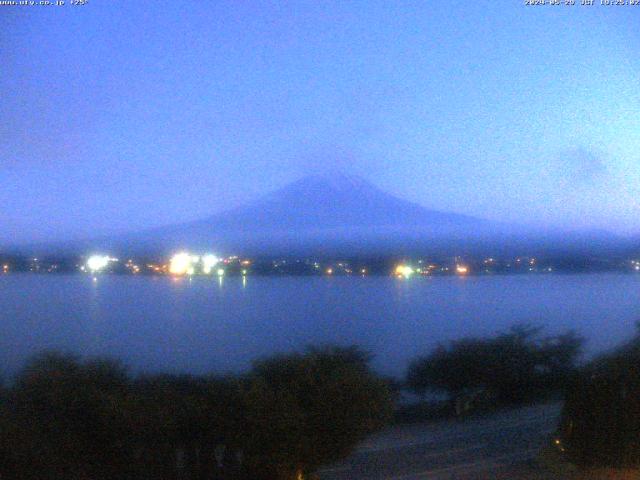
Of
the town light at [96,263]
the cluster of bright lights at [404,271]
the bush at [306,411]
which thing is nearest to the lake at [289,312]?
the cluster of bright lights at [404,271]

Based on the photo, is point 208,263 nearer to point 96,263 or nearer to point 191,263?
point 191,263

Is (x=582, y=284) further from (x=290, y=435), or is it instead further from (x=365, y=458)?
(x=290, y=435)

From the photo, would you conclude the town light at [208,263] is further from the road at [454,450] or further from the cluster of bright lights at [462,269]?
the road at [454,450]

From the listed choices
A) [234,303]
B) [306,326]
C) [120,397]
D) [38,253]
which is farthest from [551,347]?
[120,397]

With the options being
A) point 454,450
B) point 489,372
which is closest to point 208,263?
point 489,372

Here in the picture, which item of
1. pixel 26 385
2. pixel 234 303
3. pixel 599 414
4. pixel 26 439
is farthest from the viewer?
pixel 234 303

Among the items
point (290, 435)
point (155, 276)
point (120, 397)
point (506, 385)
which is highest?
point (155, 276)
